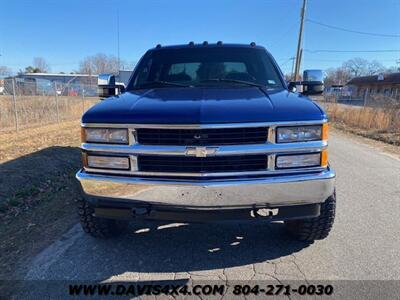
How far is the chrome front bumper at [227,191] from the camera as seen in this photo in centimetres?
250

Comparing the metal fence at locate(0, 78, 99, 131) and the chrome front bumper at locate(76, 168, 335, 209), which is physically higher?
the chrome front bumper at locate(76, 168, 335, 209)

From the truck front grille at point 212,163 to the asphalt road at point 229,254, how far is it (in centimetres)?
95

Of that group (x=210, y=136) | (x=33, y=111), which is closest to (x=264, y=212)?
(x=210, y=136)

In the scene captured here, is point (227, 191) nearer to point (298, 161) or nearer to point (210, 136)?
point (210, 136)

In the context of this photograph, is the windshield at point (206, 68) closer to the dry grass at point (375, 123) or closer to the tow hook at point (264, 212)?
the tow hook at point (264, 212)

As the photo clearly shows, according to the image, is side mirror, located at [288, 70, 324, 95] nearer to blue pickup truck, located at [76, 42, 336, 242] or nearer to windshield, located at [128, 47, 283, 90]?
windshield, located at [128, 47, 283, 90]

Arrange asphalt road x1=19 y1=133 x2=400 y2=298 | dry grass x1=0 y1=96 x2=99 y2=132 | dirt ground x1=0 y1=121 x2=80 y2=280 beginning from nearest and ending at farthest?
asphalt road x1=19 y1=133 x2=400 y2=298 < dirt ground x1=0 y1=121 x2=80 y2=280 < dry grass x1=0 y1=96 x2=99 y2=132

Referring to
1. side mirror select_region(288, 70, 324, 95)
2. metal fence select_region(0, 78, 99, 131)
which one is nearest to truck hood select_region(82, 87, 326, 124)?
side mirror select_region(288, 70, 324, 95)

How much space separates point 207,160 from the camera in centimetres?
254

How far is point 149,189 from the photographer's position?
8.44 feet

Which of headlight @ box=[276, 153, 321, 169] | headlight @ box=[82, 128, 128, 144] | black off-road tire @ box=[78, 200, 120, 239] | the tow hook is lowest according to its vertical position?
black off-road tire @ box=[78, 200, 120, 239]

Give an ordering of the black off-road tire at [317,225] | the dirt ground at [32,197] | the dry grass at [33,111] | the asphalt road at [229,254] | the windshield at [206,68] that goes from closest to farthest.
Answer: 1. the asphalt road at [229,254]
2. the black off-road tire at [317,225]
3. the dirt ground at [32,197]
4. the windshield at [206,68]
5. the dry grass at [33,111]

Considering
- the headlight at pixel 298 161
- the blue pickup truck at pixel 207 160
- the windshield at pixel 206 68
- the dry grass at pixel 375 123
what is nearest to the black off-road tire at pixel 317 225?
the blue pickup truck at pixel 207 160

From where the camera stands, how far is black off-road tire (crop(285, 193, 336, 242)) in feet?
9.92
